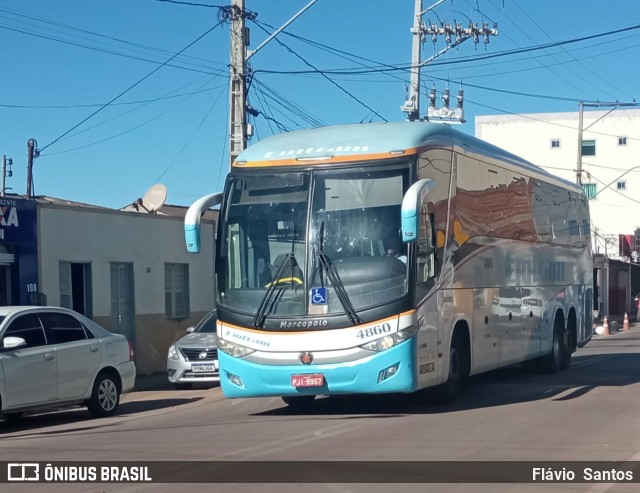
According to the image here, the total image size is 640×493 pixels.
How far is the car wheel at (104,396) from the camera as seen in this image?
1435 centimetres

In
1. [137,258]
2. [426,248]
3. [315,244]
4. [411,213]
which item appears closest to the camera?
[411,213]

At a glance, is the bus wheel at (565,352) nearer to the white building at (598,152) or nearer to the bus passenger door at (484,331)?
the bus passenger door at (484,331)

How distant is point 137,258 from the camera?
73.4ft

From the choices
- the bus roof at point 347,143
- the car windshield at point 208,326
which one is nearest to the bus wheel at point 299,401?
the bus roof at point 347,143

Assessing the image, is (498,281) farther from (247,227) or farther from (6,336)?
(6,336)

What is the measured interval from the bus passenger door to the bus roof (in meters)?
2.53

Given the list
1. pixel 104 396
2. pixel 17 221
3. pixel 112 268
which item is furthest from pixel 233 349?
pixel 112 268

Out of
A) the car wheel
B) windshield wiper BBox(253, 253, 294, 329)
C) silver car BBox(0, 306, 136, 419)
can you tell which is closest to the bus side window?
windshield wiper BBox(253, 253, 294, 329)

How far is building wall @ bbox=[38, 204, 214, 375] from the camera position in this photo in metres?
19.8

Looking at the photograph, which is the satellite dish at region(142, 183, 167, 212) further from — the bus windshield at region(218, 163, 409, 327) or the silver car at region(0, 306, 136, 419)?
the bus windshield at region(218, 163, 409, 327)

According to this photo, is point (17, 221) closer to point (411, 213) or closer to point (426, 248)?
point (426, 248)

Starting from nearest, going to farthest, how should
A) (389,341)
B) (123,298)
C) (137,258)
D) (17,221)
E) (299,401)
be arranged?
1. (389,341)
2. (299,401)
3. (17,221)
4. (123,298)
5. (137,258)

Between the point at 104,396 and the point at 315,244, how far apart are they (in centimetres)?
480

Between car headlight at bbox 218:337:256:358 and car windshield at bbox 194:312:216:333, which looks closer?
car headlight at bbox 218:337:256:358
